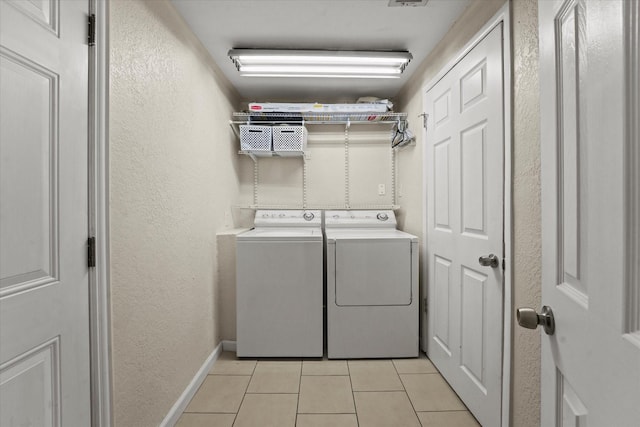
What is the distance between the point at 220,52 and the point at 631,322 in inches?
97.3

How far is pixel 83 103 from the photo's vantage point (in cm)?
102

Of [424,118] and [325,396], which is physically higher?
[424,118]

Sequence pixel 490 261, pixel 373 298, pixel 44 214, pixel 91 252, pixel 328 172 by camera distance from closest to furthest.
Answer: pixel 44 214 → pixel 91 252 → pixel 490 261 → pixel 373 298 → pixel 328 172

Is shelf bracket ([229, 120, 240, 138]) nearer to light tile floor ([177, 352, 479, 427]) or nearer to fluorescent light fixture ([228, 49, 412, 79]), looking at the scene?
fluorescent light fixture ([228, 49, 412, 79])

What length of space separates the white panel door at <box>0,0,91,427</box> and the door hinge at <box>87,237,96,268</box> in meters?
0.02

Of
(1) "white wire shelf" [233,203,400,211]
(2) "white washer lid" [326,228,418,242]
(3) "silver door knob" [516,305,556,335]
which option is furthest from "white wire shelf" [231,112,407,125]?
(3) "silver door knob" [516,305,556,335]

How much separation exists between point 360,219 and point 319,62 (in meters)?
1.42

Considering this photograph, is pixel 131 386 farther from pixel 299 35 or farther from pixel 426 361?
pixel 299 35

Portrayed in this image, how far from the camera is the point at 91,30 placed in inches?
41.7

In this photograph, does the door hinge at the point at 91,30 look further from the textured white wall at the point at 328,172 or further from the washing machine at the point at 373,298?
the textured white wall at the point at 328,172

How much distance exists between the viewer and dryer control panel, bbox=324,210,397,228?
290 cm

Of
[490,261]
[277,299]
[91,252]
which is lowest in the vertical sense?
[277,299]

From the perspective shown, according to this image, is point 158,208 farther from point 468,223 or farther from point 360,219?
point 360,219

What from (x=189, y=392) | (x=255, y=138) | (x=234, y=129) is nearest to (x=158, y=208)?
(x=189, y=392)
